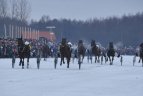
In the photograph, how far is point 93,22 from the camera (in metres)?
197

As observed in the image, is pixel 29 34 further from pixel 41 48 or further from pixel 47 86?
→ pixel 47 86

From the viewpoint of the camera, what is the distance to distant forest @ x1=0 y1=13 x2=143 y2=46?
16130 cm

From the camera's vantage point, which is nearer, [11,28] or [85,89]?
[85,89]

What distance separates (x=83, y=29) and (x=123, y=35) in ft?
85.7

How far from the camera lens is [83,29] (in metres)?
185

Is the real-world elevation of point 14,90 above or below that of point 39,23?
below

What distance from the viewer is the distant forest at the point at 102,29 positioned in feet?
529

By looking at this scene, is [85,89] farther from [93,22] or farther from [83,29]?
[93,22]

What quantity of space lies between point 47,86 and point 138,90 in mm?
3712

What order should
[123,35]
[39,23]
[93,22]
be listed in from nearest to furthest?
[123,35] < [39,23] < [93,22]

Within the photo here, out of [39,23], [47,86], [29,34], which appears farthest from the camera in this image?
[39,23]

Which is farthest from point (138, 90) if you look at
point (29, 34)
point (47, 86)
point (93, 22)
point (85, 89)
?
point (93, 22)

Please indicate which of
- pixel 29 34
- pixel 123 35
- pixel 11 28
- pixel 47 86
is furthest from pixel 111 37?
pixel 47 86

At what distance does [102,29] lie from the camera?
183m
